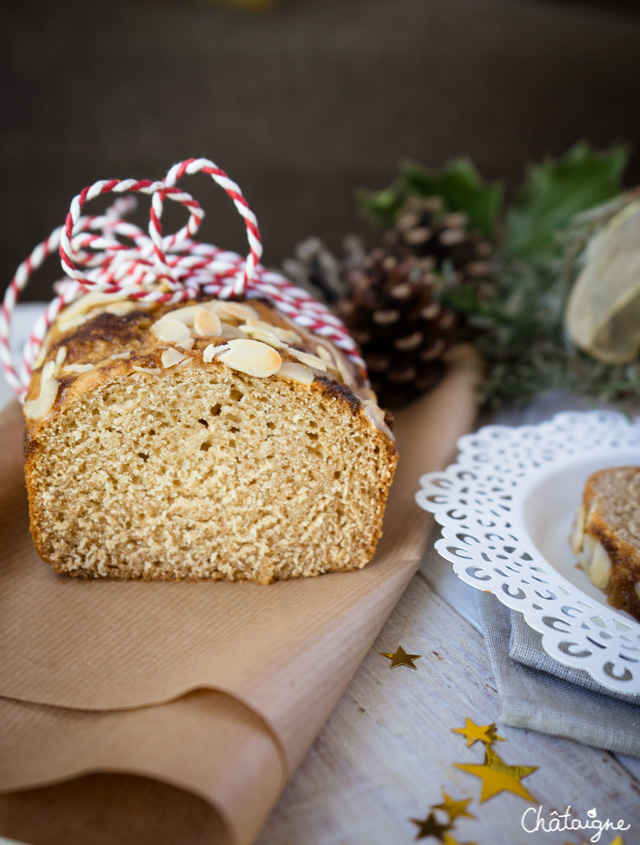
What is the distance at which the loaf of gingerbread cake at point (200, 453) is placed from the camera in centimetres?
123

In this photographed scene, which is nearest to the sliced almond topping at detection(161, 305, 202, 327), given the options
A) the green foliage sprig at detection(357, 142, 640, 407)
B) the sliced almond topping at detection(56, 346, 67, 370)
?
the sliced almond topping at detection(56, 346, 67, 370)

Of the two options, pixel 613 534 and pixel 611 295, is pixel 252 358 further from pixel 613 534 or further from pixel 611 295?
pixel 611 295

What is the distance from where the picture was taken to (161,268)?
4.62 feet

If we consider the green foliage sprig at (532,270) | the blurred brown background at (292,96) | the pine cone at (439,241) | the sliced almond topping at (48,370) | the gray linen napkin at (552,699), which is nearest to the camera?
the gray linen napkin at (552,699)

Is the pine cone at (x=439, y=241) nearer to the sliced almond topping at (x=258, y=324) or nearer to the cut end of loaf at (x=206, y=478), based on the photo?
the sliced almond topping at (x=258, y=324)

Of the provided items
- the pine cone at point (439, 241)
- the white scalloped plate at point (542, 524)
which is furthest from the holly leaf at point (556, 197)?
the white scalloped plate at point (542, 524)

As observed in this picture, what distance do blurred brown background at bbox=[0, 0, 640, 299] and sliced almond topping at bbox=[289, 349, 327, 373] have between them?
1.98m

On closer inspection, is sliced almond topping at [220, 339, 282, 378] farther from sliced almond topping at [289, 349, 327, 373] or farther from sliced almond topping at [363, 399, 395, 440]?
sliced almond topping at [363, 399, 395, 440]

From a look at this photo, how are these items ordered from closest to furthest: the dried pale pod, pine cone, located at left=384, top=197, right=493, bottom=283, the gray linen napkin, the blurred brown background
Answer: the gray linen napkin → the dried pale pod → pine cone, located at left=384, top=197, right=493, bottom=283 → the blurred brown background

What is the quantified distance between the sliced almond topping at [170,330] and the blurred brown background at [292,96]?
187cm

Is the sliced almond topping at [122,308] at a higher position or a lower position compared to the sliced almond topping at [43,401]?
higher

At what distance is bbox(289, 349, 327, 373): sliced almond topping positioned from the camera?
1.29m

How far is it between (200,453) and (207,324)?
0.24m

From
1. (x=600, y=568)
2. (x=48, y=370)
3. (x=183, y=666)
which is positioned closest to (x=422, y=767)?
(x=183, y=666)
